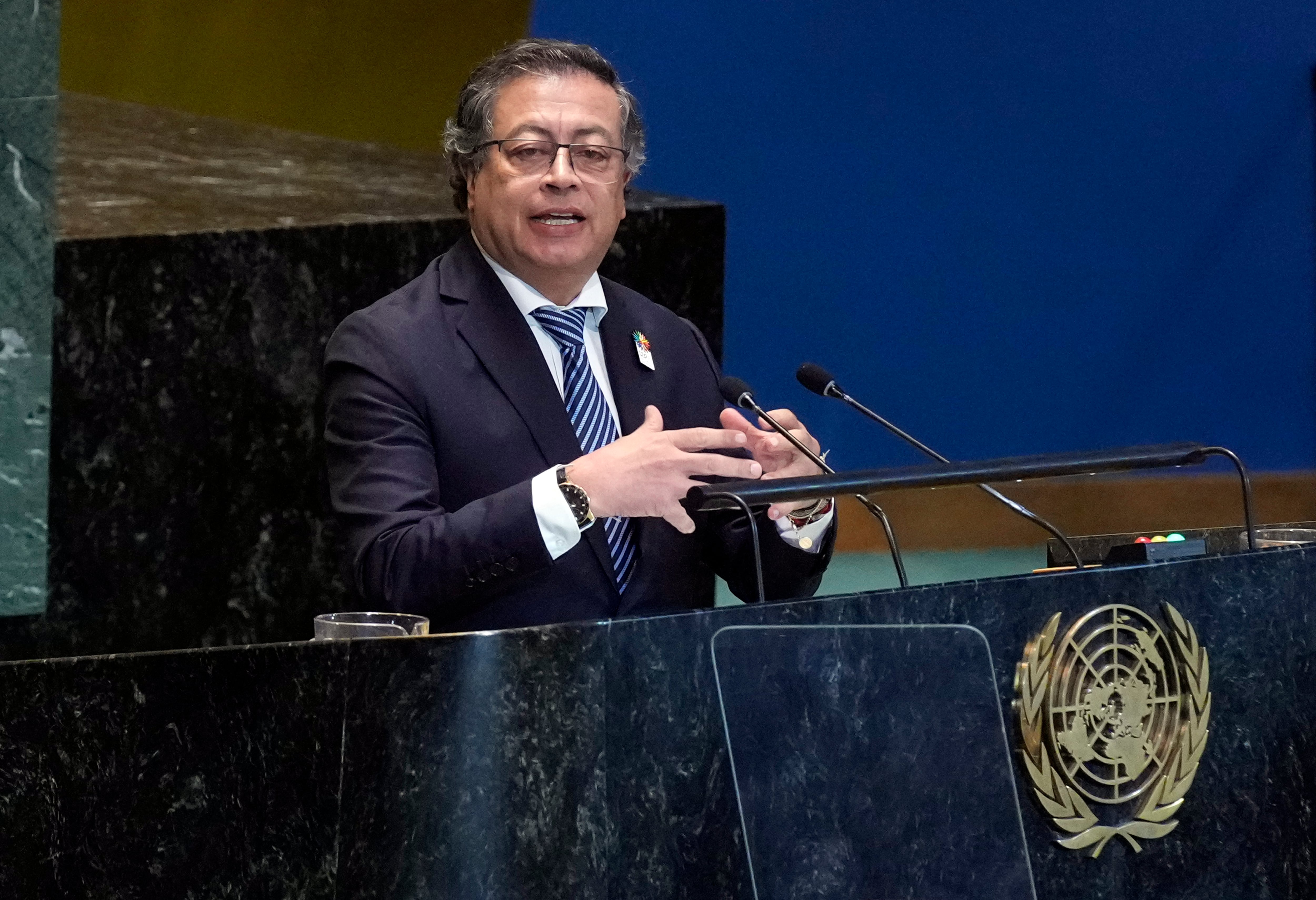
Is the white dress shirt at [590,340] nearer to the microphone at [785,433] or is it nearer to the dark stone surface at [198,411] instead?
the microphone at [785,433]

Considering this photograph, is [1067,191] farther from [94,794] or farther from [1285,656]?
[94,794]

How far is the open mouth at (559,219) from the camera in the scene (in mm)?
2201

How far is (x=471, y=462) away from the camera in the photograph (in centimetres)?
209

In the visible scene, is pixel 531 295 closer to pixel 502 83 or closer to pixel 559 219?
pixel 559 219

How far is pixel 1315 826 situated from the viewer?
181cm

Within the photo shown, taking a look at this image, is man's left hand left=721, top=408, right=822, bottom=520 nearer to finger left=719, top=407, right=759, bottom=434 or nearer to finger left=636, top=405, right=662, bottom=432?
finger left=719, top=407, right=759, bottom=434

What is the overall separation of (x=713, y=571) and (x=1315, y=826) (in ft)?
2.80

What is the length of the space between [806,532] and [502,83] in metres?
0.70

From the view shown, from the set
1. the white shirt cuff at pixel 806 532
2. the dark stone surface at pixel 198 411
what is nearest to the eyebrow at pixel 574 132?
the white shirt cuff at pixel 806 532

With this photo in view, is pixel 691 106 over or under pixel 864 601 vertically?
over

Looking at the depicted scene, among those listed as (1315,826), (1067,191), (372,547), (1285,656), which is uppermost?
(1067,191)

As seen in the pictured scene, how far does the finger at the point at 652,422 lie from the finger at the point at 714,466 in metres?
0.05

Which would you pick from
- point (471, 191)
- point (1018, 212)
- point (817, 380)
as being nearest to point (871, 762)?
point (817, 380)

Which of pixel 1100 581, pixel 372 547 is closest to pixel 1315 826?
pixel 1100 581
